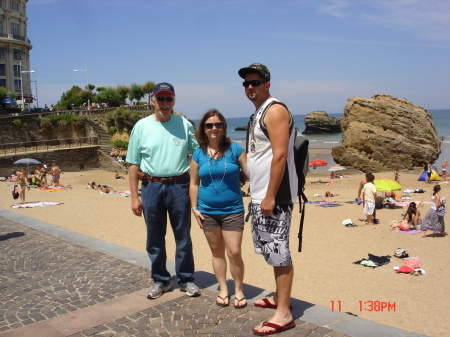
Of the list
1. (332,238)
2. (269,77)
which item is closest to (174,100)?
(269,77)

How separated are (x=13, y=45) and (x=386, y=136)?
44506mm

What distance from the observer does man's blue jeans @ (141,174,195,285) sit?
14.9ft

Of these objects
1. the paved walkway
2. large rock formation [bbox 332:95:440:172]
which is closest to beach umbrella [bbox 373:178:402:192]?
the paved walkway

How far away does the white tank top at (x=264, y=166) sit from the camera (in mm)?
3684

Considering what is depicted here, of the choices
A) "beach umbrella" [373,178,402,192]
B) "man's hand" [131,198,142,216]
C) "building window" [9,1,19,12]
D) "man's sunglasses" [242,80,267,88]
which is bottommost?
"beach umbrella" [373,178,402,192]

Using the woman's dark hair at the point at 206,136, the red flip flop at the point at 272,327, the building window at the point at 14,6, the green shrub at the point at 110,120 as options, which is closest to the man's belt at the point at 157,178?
the woman's dark hair at the point at 206,136

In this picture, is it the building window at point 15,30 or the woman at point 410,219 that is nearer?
the woman at point 410,219

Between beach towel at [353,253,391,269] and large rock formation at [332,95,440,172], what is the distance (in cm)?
2209

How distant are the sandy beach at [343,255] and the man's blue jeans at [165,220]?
2.77 m

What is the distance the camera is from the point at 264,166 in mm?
3703

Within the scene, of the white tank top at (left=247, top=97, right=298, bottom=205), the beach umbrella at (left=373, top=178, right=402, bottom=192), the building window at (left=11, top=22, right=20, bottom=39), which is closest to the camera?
the white tank top at (left=247, top=97, right=298, bottom=205)

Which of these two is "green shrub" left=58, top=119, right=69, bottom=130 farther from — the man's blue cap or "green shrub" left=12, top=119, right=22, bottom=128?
the man's blue cap
